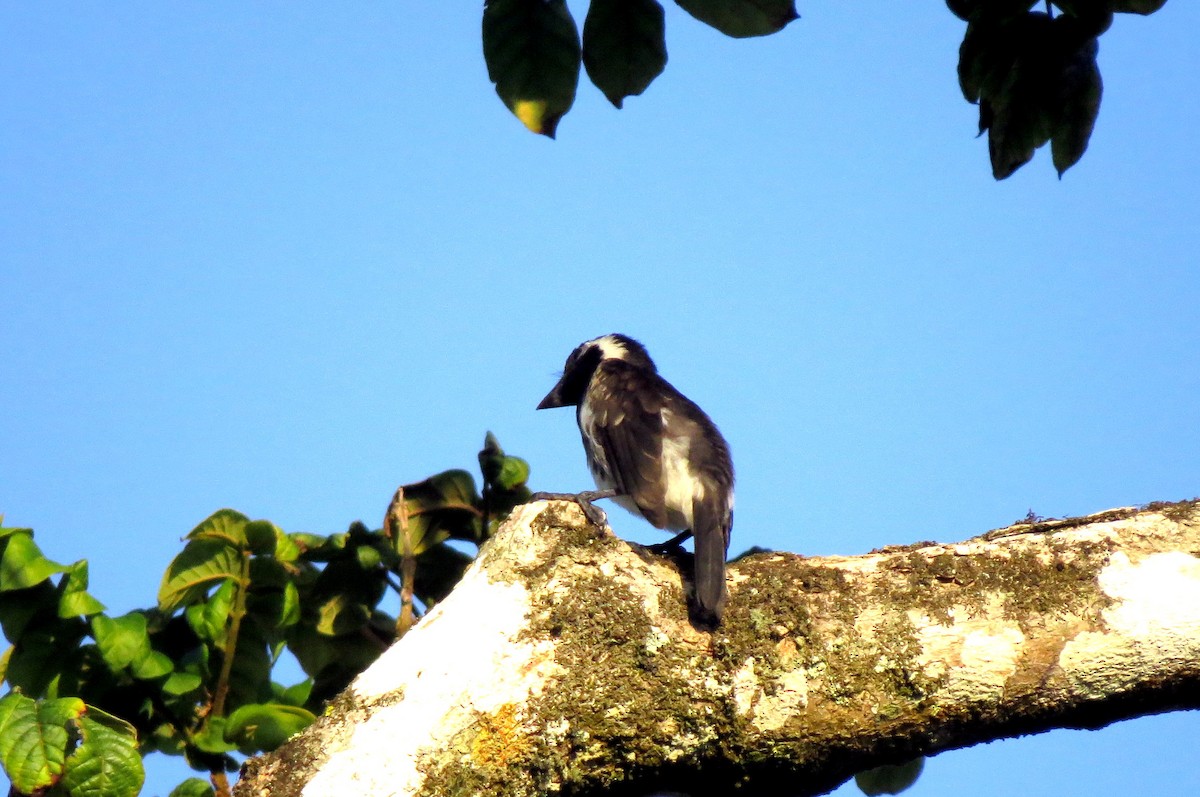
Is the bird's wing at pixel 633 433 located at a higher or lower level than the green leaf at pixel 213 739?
higher

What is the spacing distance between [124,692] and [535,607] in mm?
1873

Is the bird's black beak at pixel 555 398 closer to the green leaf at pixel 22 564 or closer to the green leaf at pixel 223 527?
the green leaf at pixel 223 527

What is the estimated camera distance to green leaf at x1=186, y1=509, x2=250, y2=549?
14.4ft

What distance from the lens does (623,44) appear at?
234 cm

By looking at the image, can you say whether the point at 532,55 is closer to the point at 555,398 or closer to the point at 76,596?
the point at 76,596

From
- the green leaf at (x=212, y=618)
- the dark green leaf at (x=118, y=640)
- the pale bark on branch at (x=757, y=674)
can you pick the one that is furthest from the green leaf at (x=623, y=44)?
the green leaf at (x=212, y=618)

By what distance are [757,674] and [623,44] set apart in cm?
169

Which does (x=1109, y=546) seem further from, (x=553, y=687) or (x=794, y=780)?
(x=553, y=687)

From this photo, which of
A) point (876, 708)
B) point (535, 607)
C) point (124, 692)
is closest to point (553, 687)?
point (535, 607)

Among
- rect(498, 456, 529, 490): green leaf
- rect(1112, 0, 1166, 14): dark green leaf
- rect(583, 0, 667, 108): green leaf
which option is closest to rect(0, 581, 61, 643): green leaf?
rect(498, 456, 529, 490): green leaf

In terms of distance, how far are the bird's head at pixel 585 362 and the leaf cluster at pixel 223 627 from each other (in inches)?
67.6

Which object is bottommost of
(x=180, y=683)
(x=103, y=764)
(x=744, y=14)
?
(x=103, y=764)

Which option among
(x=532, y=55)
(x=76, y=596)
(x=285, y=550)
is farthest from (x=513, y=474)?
(x=532, y=55)

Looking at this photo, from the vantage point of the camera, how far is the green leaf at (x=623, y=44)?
233 cm
